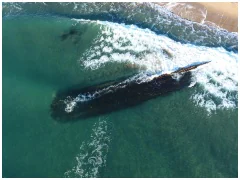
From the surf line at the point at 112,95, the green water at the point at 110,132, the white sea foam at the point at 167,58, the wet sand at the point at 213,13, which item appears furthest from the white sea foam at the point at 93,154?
the wet sand at the point at 213,13

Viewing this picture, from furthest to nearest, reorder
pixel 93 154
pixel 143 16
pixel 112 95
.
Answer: pixel 143 16 < pixel 112 95 < pixel 93 154

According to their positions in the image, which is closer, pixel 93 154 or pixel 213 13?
pixel 93 154

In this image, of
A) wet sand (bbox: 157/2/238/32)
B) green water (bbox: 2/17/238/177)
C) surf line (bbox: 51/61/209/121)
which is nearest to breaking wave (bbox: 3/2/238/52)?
wet sand (bbox: 157/2/238/32)

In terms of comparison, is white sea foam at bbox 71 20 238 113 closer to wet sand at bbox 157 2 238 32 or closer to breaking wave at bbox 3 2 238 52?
breaking wave at bbox 3 2 238 52

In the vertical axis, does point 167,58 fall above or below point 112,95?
above

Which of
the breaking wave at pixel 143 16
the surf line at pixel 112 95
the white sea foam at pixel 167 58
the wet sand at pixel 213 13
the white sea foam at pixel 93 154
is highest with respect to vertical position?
the wet sand at pixel 213 13

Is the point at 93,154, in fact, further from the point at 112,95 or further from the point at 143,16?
the point at 143,16

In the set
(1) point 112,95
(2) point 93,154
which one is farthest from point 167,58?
(2) point 93,154

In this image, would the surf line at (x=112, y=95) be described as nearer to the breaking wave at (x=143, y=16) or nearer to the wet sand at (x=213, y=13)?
the breaking wave at (x=143, y=16)
